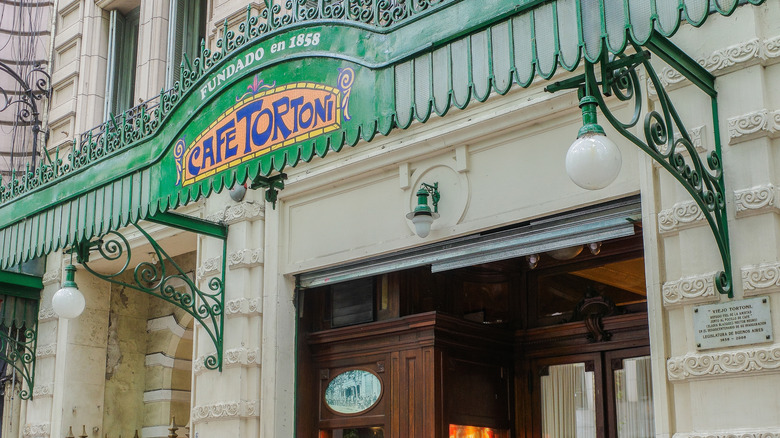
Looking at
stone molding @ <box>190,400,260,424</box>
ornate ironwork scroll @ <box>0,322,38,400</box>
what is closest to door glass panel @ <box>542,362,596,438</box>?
stone molding @ <box>190,400,260,424</box>

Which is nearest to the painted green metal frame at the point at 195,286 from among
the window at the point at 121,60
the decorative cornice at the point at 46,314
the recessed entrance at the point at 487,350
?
the recessed entrance at the point at 487,350

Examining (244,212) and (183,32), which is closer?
(244,212)

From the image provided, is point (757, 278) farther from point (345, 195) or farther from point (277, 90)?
point (345, 195)

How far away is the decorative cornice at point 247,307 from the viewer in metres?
9.05

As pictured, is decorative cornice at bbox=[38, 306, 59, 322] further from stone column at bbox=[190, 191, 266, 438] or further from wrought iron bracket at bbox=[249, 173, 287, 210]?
wrought iron bracket at bbox=[249, 173, 287, 210]

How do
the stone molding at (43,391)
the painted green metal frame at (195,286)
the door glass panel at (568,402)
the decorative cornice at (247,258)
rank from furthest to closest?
the stone molding at (43,391)
the decorative cornice at (247,258)
the painted green metal frame at (195,286)
the door glass panel at (568,402)

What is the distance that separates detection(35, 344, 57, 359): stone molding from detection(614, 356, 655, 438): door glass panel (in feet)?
23.4

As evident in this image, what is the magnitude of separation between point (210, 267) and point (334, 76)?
375cm

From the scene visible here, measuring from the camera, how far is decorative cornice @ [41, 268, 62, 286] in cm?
1187

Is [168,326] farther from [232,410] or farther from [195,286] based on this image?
[232,410]

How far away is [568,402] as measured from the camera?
8680 millimetres

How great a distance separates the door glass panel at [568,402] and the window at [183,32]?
19.7 feet

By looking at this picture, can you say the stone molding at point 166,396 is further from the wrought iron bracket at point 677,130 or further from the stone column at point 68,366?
the wrought iron bracket at point 677,130

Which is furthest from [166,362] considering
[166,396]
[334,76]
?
Answer: [334,76]
